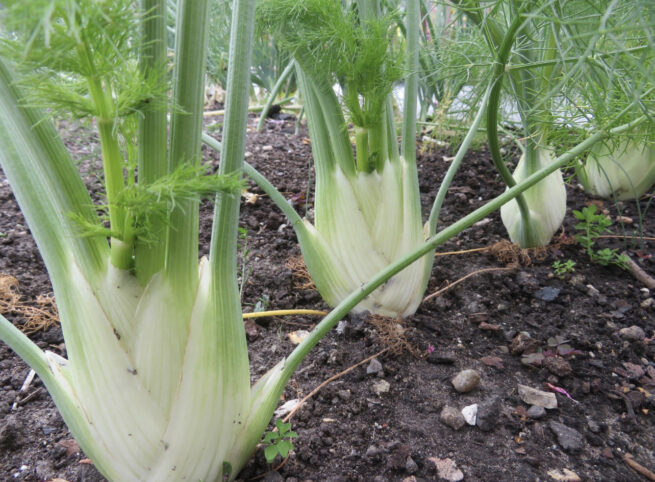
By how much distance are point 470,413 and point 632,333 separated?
0.47 metres

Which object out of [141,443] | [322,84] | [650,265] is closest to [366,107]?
[322,84]

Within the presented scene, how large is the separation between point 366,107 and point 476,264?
1.73 ft

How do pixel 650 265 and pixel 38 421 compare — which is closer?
pixel 38 421

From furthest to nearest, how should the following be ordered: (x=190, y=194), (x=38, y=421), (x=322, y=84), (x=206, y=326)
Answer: (x=322, y=84)
(x=38, y=421)
(x=206, y=326)
(x=190, y=194)

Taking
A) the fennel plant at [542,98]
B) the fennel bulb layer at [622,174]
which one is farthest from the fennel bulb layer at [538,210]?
the fennel bulb layer at [622,174]

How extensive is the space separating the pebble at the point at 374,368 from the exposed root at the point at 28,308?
26.4 inches

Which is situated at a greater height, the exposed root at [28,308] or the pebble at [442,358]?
the exposed root at [28,308]

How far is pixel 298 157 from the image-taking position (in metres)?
2.09

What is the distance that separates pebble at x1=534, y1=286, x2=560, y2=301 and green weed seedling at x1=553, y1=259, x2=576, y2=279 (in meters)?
0.06

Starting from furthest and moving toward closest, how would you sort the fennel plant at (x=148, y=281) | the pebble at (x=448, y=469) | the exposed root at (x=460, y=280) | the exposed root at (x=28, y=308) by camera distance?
the exposed root at (x=460, y=280) < the exposed root at (x=28, y=308) < the pebble at (x=448, y=469) < the fennel plant at (x=148, y=281)

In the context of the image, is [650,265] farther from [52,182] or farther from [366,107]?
[52,182]

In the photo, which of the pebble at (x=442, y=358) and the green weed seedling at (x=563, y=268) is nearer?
the pebble at (x=442, y=358)

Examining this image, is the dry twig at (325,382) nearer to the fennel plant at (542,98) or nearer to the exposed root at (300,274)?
the exposed root at (300,274)

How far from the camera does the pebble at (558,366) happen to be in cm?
98
